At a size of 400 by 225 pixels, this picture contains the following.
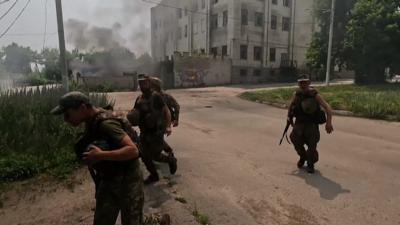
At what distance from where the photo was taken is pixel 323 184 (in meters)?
5.55

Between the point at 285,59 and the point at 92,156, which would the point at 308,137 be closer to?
the point at 92,156

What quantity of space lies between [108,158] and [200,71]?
33307 millimetres

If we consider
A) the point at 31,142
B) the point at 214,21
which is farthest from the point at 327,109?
the point at 214,21

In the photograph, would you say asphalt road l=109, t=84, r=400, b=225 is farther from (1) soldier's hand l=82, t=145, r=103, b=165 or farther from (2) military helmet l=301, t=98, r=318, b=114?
(1) soldier's hand l=82, t=145, r=103, b=165

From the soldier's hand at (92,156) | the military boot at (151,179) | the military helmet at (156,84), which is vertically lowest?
the military boot at (151,179)

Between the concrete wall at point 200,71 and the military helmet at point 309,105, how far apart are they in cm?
2874

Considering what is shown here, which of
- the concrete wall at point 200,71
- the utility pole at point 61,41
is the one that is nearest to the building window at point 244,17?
the concrete wall at point 200,71

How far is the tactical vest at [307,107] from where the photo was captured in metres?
5.94

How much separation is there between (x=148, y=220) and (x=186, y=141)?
16.1 feet

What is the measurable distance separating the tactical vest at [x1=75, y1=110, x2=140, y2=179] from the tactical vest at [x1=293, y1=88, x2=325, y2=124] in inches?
146

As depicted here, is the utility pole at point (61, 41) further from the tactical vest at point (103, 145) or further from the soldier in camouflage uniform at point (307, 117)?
the tactical vest at point (103, 145)

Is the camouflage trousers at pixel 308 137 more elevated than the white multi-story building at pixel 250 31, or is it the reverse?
the white multi-story building at pixel 250 31

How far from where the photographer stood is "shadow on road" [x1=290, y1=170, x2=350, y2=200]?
202 inches

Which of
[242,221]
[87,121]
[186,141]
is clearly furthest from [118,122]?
[186,141]
